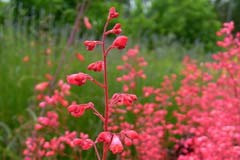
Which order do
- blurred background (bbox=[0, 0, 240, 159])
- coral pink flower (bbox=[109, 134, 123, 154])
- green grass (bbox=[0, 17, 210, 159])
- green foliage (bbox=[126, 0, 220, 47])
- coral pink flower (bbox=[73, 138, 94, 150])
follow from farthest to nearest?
green foliage (bbox=[126, 0, 220, 47]) < blurred background (bbox=[0, 0, 240, 159]) < green grass (bbox=[0, 17, 210, 159]) < coral pink flower (bbox=[73, 138, 94, 150]) < coral pink flower (bbox=[109, 134, 123, 154])

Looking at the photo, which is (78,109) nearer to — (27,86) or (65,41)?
(27,86)

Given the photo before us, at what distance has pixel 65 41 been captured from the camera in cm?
728

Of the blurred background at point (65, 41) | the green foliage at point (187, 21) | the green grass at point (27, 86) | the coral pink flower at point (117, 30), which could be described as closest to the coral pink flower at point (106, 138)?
the coral pink flower at point (117, 30)

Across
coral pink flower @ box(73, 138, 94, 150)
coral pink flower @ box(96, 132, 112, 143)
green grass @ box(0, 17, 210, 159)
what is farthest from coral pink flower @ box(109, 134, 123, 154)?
green grass @ box(0, 17, 210, 159)

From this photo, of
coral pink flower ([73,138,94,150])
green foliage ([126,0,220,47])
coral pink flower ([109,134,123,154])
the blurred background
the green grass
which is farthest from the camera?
green foliage ([126,0,220,47])

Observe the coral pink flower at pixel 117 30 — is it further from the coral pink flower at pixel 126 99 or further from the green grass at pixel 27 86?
the green grass at pixel 27 86

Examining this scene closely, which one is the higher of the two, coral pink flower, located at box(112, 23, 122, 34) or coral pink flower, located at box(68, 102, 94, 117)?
coral pink flower, located at box(112, 23, 122, 34)

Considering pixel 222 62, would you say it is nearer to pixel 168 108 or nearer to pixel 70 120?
pixel 70 120

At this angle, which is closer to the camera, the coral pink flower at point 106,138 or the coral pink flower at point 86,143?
the coral pink flower at point 106,138

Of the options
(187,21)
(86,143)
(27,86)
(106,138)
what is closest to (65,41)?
(27,86)

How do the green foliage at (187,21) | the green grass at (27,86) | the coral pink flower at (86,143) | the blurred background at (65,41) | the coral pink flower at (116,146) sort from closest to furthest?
1. the coral pink flower at (116,146)
2. the coral pink flower at (86,143)
3. the green grass at (27,86)
4. the blurred background at (65,41)
5. the green foliage at (187,21)

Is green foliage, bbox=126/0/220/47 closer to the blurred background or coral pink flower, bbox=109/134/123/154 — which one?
the blurred background

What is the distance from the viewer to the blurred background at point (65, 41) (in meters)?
3.57

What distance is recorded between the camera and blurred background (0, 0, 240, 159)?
3.57m
